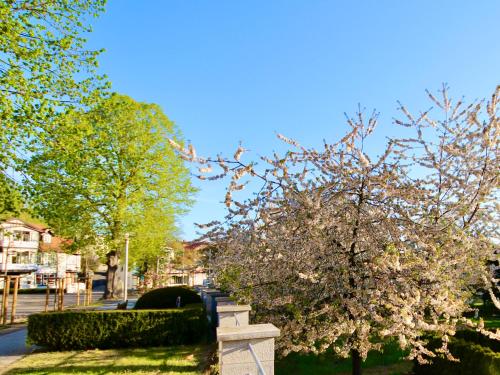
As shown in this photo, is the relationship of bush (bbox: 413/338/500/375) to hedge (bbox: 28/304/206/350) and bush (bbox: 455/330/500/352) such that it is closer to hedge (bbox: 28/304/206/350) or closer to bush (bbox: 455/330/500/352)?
bush (bbox: 455/330/500/352)

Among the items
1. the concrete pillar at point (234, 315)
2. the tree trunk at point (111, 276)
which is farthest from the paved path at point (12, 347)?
the tree trunk at point (111, 276)

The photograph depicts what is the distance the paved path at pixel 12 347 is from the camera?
1101cm

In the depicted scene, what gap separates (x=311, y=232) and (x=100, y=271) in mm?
75167

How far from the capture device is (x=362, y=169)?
20.0 ft

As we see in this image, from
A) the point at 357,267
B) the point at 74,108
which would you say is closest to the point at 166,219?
the point at 74,108

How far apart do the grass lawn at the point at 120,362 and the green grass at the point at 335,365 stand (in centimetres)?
206

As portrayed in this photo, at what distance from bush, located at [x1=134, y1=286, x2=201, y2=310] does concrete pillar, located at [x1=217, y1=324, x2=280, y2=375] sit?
13.6m

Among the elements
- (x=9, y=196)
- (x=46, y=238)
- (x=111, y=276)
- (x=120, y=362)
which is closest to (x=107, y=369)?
(x=120, y=362)

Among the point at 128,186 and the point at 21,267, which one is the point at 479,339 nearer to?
the point at 128,186

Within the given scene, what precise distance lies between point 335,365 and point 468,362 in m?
A: 3.25

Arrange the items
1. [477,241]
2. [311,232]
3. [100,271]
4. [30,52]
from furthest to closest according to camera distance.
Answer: [100,271] < [30,52] < [477,241] < [311,232]

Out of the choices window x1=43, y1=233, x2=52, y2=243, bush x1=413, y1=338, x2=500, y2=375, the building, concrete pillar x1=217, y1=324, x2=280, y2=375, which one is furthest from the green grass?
window x1=43, y1=233, x2=52, y2=243

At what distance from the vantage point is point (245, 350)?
12.6 feet

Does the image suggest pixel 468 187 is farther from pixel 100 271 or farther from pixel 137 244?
pixel 100 271
